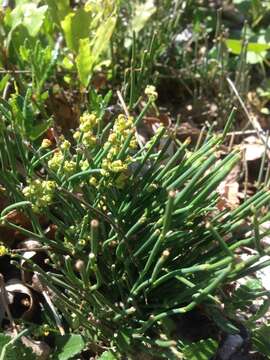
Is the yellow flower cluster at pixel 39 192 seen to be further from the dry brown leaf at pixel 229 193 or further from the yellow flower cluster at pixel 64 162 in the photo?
the dry brown leaf at pixel 229 193

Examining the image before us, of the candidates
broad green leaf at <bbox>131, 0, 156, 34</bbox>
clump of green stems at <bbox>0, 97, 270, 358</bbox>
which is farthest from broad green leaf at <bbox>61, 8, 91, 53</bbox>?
clump of green stems at <bbox>0, 97, 270, 358</bbox>

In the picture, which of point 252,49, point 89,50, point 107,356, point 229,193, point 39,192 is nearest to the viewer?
point 39,192

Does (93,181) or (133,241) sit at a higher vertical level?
(93,181)

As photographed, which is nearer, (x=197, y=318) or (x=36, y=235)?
(x=36, y=235)

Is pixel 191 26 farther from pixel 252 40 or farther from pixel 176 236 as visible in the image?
pixel 176 236

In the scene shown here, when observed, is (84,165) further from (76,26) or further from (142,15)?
(142,15)

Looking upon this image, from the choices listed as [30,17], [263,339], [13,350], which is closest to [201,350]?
[263,339]

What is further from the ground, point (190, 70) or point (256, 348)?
point (190, 70)

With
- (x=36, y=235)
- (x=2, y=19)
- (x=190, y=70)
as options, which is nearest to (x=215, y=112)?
(x=190, y=70)
